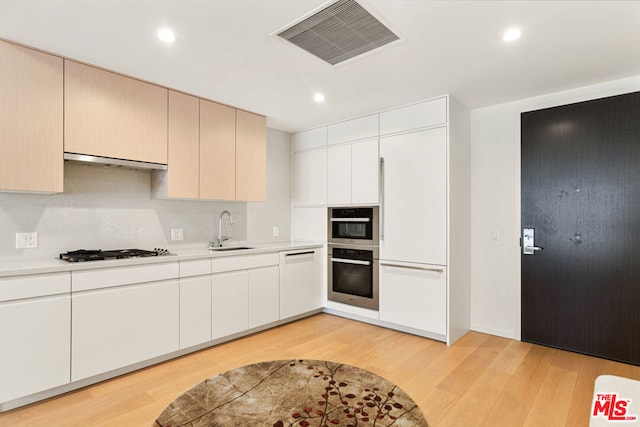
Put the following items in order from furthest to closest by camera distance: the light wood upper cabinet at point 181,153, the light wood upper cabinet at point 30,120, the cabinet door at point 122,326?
1. the light wood upper cabinet at point 181,153
2. the cabinet door at point 122,326
3. the light wood upper cabinet at point 30,120

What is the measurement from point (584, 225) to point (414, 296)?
68.3 inches

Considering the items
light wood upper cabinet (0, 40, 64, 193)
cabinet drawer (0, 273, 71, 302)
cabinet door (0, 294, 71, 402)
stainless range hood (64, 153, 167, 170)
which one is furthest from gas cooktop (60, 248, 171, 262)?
stainless range hood (64, 153, 167, 170)

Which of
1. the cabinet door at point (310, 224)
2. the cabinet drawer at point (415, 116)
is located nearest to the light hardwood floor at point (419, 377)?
the cabinet door at point (310, 224)

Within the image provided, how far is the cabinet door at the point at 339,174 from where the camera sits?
13.9 feet

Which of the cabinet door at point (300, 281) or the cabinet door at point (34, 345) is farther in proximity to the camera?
the cabinet door at point (300, 281)

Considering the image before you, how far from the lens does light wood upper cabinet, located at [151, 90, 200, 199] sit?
10.6ft

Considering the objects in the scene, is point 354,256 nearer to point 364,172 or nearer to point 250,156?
point 364,172

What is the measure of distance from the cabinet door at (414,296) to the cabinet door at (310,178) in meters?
1.32

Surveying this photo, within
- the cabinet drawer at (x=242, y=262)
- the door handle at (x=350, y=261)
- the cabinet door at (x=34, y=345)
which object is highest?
the cabinet drawer at (x=242, y=262)

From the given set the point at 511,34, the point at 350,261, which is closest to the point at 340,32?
the point at 511,34

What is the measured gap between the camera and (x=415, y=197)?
3.62 meters

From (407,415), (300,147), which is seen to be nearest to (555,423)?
(407,415)

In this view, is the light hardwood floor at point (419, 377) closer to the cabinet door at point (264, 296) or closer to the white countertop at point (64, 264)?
the cabinet door at point (264, 296)

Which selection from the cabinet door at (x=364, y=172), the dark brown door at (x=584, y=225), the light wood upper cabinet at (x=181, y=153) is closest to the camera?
the dark brown door at (x=584, y=225)
